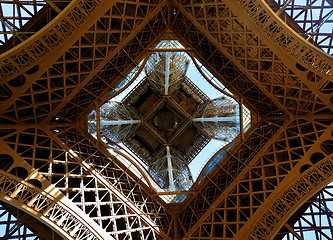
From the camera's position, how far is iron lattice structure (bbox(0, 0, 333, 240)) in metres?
10.8

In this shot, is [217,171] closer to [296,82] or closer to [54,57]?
[296,82]

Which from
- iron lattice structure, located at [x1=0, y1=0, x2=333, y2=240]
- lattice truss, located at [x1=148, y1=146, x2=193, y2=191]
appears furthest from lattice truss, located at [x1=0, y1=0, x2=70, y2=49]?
lattice truss, located at [x1=148, y1=146, x2=193, y2=191]

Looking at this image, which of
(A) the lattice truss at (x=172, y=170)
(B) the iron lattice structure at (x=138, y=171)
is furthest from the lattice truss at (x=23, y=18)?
(A) the lattice truss at (x=172, y=170)

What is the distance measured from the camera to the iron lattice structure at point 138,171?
35.3 ft

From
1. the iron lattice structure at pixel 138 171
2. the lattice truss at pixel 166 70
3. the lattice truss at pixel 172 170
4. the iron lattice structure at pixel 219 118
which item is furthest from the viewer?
the lattice truss at pixel 166 70

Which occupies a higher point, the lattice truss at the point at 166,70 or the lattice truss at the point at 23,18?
the lattice truss at the point at 23,18

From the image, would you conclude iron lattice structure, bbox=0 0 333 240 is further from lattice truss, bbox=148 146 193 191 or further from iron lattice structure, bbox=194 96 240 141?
iron lattice structure, bbox=194 96 240 141

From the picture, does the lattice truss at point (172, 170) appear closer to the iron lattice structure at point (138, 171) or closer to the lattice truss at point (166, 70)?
the iron lattice structure at point (138, 171)

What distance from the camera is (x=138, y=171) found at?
1452cm

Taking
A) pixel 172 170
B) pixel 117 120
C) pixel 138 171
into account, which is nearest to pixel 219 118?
pixel 172 170

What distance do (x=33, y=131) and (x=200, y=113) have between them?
9.43 metres

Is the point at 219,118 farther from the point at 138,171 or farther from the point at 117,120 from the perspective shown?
the point at 117,120

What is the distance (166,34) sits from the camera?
1441 cm

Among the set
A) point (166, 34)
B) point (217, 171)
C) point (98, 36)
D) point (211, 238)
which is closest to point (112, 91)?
point (98, 36)
